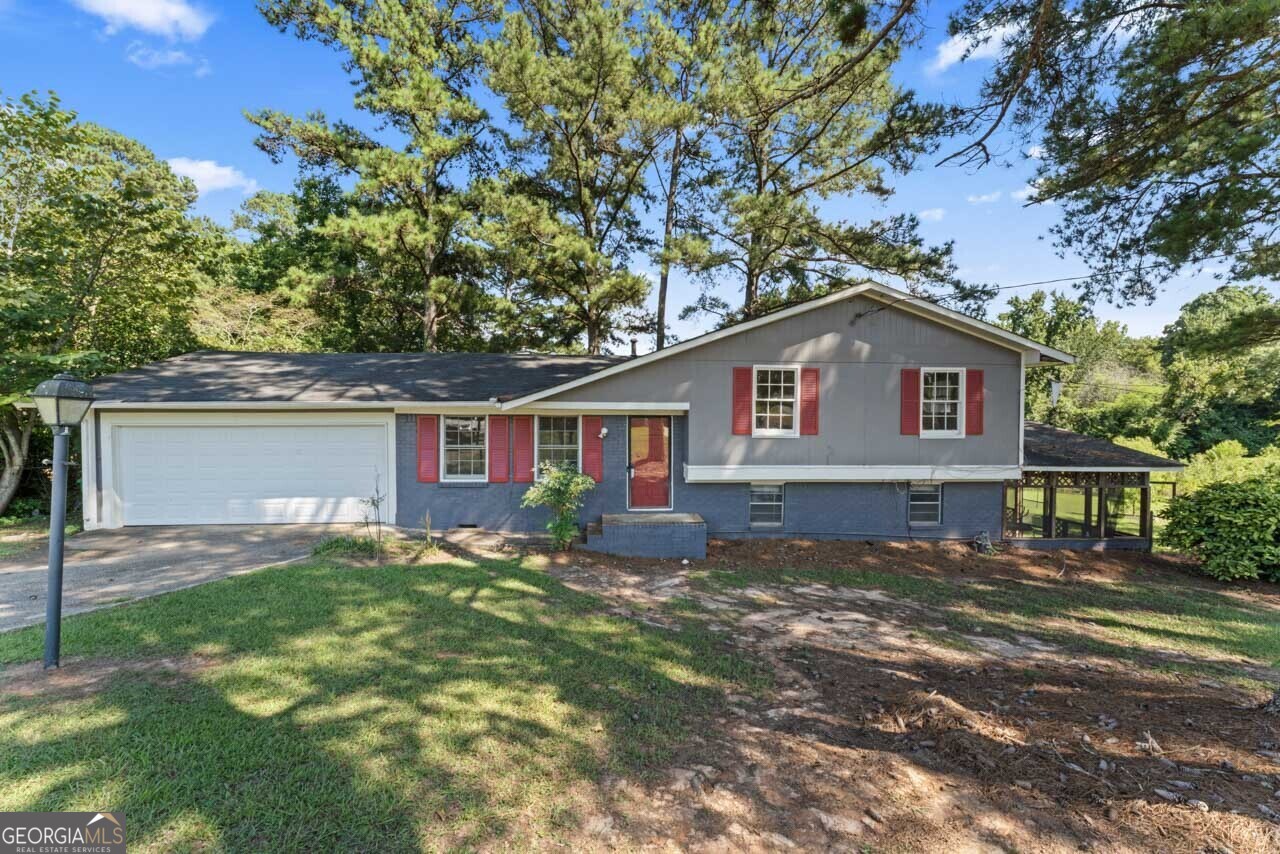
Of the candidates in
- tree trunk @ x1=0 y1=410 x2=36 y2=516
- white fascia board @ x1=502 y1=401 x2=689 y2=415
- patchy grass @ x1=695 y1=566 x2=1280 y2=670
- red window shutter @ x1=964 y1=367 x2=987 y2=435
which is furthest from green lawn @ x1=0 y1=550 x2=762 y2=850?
tree trunk @ x1=0 y1=410 x2=36 y2=516

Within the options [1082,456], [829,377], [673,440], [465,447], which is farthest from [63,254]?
[1082,456]

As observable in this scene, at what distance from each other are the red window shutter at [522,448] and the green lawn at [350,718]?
432cm

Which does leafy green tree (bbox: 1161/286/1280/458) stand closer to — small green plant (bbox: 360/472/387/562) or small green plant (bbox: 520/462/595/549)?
small green plant (bbox: 520/462/595/549)

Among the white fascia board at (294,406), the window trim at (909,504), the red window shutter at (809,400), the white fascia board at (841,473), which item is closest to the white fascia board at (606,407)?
the white fascia board at (294,406)

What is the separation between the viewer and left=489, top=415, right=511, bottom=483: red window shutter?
10.1m

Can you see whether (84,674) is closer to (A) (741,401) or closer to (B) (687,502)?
(B) (687,502)

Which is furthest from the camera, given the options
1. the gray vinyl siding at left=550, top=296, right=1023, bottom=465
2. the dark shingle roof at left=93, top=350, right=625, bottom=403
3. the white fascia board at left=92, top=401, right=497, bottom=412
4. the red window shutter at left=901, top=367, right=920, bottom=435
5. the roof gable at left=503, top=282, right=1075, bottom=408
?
the red window shutter at left=901, top=367, right=920, bottom=435

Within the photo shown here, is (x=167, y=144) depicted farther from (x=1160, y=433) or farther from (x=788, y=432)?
(x=1160, y=433)

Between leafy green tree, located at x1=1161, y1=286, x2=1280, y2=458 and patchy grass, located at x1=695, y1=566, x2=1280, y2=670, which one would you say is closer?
patchy grass, located at x1=695, y1=566, x2=1280, y2=670

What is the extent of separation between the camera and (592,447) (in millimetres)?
10156

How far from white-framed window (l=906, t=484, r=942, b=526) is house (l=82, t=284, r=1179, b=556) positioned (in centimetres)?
3

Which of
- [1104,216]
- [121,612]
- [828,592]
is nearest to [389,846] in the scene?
[121,612]

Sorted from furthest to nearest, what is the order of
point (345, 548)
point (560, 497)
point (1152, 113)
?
1. point (560, 497)
2. point (345, 548)
3. point (1152, 113)

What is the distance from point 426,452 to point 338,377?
2936mm
